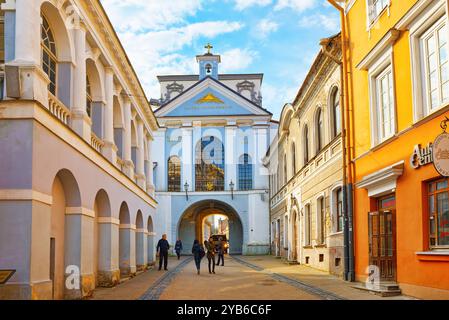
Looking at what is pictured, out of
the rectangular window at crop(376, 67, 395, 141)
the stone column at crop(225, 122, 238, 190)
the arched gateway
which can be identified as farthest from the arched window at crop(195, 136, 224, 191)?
the rectangular window at crop(376, 67, 395, 141)

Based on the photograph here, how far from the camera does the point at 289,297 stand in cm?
1430

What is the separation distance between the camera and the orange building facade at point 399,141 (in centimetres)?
1228

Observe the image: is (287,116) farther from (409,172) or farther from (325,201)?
A: (409,172)

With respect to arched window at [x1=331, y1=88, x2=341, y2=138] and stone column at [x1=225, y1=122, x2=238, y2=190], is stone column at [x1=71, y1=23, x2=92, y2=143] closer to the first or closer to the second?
arched window at [x1=331, y1=88, x2=341, y2=138]

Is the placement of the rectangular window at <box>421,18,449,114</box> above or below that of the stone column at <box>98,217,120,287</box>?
above

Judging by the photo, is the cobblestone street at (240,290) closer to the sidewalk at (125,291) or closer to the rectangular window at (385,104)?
the sidewalk at (125,291)

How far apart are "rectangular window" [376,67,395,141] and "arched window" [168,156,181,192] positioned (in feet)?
102

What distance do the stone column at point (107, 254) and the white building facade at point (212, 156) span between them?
26.1 metres

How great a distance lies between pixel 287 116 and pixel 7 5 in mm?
22170

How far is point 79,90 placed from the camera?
15164mm

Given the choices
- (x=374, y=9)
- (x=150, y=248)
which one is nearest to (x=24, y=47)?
(x=374, y=9)

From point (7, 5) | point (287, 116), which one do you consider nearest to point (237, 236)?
point (287, 116)

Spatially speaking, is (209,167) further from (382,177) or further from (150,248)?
(382,177)

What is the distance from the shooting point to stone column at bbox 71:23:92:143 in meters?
15.1
